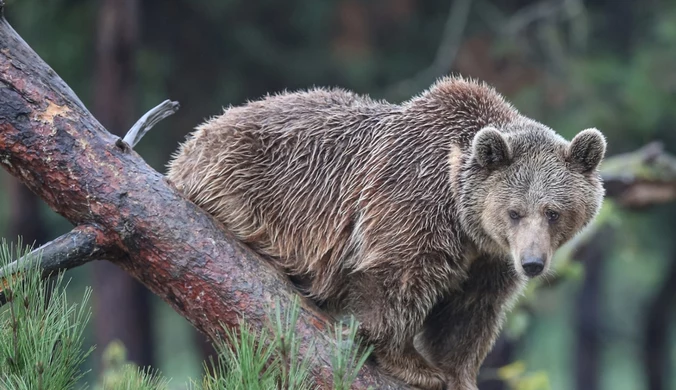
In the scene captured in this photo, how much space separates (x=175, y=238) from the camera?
4.55 m

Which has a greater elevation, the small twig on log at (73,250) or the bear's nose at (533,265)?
the bear's nose at (533,265)

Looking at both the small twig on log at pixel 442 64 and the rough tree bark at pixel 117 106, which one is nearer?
the rough tree bark at pixel 117 106

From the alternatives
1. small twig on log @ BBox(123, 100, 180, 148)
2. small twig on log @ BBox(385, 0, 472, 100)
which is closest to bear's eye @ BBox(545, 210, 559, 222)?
small twig on log @ BBox(123, 100, 180, 148)

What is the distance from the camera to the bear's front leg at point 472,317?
17.3ft

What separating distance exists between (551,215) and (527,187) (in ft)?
0.67

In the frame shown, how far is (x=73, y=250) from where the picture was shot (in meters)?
4.44

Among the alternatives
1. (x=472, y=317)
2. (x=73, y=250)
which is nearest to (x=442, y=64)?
(x=472, y=317)

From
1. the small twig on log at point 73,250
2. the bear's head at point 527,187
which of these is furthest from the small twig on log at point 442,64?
the small twig on log at point 73,250

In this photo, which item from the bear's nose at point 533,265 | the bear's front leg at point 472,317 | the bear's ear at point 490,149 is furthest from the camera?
the bear's front leg at point 472,317

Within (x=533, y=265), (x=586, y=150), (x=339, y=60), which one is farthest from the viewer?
(x=339, y=60)

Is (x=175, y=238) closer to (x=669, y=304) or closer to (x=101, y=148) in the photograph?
(x=101, y=148)

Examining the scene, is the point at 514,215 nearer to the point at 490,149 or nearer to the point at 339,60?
the point at 490,149

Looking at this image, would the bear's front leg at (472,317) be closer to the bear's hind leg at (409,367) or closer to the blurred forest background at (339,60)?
the bear's hind leg at (409,367)

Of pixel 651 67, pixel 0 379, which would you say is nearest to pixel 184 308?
pixel 0 379
